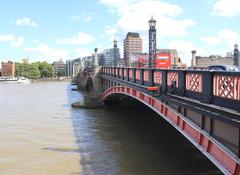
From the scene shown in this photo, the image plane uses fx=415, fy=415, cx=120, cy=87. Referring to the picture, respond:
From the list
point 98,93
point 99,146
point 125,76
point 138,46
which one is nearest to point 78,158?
point 99,146

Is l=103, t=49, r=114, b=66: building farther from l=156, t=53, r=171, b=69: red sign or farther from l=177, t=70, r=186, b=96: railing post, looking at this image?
l=177, t=70, r=186, b=96: railing post

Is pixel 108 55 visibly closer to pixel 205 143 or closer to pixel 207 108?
pixel 205 143

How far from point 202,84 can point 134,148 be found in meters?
10.7

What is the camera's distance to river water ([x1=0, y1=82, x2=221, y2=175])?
17188 millimetres

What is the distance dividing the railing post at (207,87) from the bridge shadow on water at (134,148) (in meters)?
5.95

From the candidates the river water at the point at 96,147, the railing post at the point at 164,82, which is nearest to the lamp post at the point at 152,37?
the river water at the point at 96,147

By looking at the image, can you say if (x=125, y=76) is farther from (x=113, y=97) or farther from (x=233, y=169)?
(x=233, y=169)

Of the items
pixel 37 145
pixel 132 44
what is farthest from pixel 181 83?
pixel 132 44

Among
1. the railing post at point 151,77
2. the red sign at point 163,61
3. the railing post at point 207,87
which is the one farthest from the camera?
the red sign at point 163,61

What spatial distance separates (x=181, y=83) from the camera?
13406 millimetres

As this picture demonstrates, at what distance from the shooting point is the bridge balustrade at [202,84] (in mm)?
9219

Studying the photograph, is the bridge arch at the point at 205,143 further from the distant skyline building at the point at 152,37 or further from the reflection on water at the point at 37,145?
the distant skyline building at the point at 152,37

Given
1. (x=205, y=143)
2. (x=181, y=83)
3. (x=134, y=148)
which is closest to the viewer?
(x=205, y=143)

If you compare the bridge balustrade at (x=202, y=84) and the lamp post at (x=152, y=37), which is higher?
the lamp post at (x=152, y=37)
